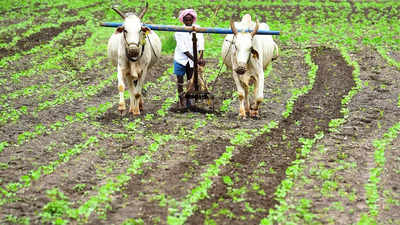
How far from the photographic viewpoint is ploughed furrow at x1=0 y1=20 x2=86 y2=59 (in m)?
19.5

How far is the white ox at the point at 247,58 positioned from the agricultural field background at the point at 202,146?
0.47 metres

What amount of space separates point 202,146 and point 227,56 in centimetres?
353

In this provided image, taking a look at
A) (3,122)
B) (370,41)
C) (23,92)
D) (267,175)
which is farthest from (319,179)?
(370,41)

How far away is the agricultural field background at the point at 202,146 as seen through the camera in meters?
7.09

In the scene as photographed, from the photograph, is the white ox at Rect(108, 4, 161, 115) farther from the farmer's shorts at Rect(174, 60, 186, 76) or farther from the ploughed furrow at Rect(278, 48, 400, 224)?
the ploughed furrow at Rect(278, 48, 400, 224)

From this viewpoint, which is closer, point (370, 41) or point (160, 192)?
point (160, 192)

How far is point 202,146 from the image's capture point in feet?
31.2

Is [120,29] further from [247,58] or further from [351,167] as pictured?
[351,167]

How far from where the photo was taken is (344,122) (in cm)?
1095

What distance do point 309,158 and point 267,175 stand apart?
1.05 metres

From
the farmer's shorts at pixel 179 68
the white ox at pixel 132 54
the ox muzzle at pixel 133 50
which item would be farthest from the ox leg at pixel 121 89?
the farmer's shorts at pixel 179 68

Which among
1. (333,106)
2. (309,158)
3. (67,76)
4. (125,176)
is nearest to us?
(125,176)

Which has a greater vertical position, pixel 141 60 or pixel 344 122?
pixel 141 60

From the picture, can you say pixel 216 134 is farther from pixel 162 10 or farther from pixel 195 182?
pixel 162 10
